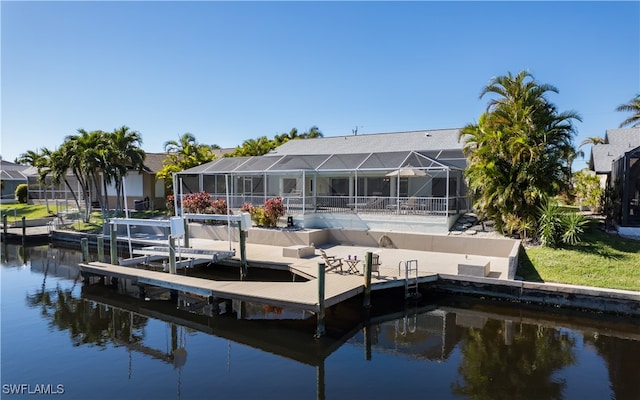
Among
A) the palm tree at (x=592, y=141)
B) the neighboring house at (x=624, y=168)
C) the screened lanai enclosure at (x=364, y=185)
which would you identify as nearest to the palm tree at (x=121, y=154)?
the screened lanai enclosure at (x=364, y=185)

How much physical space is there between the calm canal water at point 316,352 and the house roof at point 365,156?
9487mm

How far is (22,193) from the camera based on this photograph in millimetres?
41812

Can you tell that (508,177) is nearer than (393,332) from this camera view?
No

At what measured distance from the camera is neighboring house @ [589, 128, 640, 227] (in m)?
17.0

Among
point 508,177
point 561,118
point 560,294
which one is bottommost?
point 560,294

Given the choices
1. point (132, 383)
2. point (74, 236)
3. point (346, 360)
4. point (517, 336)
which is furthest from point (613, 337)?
point (74, 236)

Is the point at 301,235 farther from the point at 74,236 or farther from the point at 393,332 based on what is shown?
the point at 74,236

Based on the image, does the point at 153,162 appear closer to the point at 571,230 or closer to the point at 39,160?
the point at 39,160

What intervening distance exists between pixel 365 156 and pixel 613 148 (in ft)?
43.8

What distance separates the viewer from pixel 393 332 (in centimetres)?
1144

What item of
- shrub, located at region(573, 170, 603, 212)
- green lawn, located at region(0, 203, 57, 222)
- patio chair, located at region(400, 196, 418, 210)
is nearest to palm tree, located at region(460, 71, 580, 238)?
patio chair, located at region(400, 196, 418, 210)

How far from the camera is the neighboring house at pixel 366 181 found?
20.5m

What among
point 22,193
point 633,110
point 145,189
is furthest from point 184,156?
point 633,110

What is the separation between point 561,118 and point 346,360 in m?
14.5
